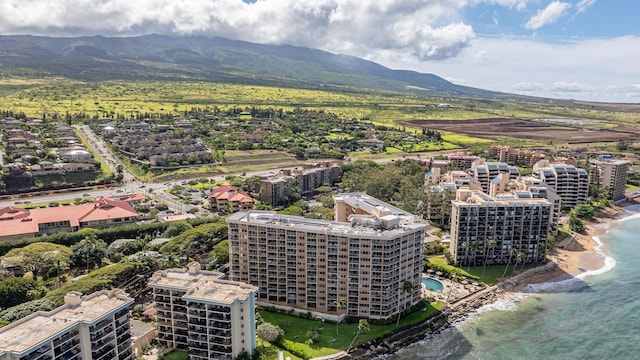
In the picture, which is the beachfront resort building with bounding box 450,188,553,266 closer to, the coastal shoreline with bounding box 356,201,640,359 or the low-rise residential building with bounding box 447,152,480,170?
the coastal shoreline with bounding box 356,201,640,359

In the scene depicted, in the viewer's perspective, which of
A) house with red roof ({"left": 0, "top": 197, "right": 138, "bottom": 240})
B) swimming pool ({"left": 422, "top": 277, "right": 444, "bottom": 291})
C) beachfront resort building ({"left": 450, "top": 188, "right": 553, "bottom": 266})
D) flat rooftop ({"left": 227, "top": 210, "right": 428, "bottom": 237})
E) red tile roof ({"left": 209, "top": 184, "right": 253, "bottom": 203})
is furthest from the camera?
red tile roof ({"left": 209, "top": 184, "right": 253, "bottom": 203})

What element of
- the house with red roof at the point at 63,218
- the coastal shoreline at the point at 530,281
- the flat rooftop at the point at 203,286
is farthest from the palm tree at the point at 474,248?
the house with red roof at the point at 63,218

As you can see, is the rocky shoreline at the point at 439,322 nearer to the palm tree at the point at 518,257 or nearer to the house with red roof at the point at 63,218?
the palm tree at the point at 518,257

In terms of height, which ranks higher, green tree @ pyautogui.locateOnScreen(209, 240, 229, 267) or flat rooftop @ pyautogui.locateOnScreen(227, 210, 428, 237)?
flat rooftop @ pyautogui.locateOnScreen(227, 210, 428, 237)

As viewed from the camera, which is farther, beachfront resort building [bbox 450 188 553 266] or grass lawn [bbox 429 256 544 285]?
beachfront resort building [bbox 450 188 553 266]

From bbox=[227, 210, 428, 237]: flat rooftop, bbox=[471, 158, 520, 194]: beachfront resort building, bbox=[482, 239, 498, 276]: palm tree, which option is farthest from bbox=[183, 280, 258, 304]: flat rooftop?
bbox=[471, 158, 520, 194]: beachfront resort building

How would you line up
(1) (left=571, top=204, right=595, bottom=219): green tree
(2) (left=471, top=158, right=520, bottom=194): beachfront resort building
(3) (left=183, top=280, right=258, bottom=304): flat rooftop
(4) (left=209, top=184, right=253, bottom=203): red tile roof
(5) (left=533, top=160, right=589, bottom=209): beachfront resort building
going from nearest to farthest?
(3) (left=183, top=280, right=258, bottom=304): flat rooftop
(4) (left=209, top=184, right=253, bottom=203): red tile roof
(1) (left=571, top=204, right=595, bottom=219): green tree
(5) (left=533, top=160, right=589, bottom=209): beachfront resort building
(2) (left=471, top=158, right=520, bottom=194): beachfront resort building

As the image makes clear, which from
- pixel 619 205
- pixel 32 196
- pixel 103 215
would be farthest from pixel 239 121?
pixel 619 205
